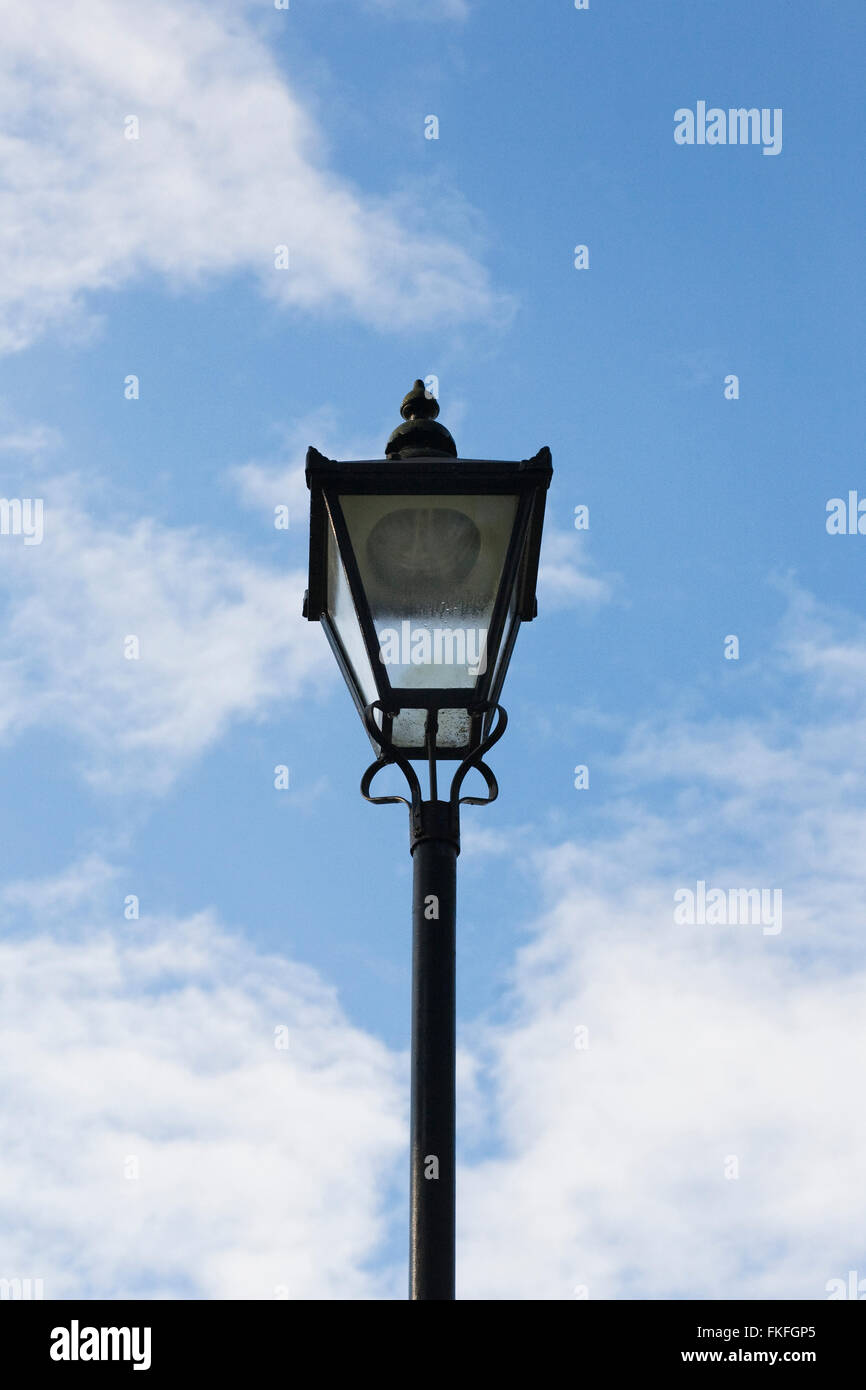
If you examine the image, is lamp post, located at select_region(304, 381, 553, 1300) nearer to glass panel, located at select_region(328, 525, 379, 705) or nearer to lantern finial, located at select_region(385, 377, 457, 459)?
glass panel, located at select_region(328, 525, 379, 705)

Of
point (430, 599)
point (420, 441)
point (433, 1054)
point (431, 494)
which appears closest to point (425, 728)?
point (430, 599)

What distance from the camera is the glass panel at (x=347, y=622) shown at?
445 centimetres

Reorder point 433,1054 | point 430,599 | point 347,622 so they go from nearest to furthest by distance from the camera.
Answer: point 433,1054 < point 430,599 < point 347,622

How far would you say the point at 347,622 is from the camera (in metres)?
4.57

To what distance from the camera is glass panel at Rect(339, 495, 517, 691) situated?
4.41 metres

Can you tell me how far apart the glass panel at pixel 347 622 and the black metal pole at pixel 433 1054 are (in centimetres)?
44

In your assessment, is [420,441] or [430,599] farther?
[420,441]

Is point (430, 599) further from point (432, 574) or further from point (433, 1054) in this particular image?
point (433, 1054)

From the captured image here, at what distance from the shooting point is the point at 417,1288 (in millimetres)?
3635

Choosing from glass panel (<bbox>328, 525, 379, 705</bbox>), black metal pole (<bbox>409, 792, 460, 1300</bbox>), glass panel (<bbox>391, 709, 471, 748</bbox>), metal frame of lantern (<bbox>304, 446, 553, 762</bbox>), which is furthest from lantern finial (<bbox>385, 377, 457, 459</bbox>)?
black metal pole (<bbox>409, 792, 460, 1300</bbox>)

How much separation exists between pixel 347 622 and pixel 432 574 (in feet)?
1.09
